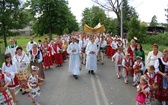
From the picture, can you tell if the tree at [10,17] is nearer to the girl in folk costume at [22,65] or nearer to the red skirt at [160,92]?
the girl in folk costume at [22,65]

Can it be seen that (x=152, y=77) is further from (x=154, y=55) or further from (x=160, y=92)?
(x=154, y=55)

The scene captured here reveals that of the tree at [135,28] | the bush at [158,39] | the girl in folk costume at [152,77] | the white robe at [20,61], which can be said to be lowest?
the girl in folk costume at [152,77]

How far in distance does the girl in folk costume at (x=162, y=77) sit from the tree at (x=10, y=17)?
1664 cm

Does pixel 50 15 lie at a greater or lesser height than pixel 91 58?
greater

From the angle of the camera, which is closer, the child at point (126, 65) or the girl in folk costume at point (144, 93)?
the girl in folk costume at point (144, 93)

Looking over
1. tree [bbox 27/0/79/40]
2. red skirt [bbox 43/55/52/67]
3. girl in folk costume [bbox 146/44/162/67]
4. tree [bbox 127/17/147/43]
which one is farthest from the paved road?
tree [bbox 127/17/147/43]

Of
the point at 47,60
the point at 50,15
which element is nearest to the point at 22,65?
the point at 47,60

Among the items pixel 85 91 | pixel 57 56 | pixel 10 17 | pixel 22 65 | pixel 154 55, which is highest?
pixel 10 17

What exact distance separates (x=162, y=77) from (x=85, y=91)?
303 cm

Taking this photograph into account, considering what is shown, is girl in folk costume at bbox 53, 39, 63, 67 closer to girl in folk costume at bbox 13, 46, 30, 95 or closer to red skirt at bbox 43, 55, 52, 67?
red skirt at bbox 43, 55, 52, 67

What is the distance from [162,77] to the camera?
6.95 m

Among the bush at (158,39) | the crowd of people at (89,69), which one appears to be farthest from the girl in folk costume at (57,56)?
the bush at (158,39)

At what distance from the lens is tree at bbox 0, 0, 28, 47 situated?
68.3ft

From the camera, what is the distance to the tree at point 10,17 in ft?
68.3
